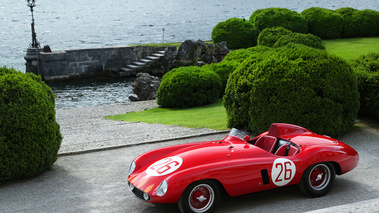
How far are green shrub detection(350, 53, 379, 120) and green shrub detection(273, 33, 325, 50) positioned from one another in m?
11.0

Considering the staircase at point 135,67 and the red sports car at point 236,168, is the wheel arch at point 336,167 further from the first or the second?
the staircase at point 135,67

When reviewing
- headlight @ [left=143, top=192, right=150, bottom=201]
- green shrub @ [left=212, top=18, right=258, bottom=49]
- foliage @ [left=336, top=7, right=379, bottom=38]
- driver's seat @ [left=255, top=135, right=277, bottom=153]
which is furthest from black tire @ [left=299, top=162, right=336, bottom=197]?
foliage @ [left=336, top=7, right=379, bottom=38]

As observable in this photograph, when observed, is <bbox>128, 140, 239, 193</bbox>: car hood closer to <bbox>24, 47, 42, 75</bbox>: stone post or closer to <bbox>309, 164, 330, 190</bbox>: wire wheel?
<bbox>309, 164, 330, 190</bbox>: wire wheel

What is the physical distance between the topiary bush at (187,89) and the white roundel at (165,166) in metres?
10.5

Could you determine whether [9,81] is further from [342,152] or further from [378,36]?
[378,36]

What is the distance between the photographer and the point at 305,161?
6836mm

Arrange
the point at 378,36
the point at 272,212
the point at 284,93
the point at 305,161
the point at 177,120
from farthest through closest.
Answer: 1. the point at 378,36
2. the point at 177,120
3. the point at 284,93
4. the point at 305,161
5. the point at 272,212

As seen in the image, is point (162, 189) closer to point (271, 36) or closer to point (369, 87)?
point (369, 87)

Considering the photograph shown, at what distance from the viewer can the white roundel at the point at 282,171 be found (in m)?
6.62

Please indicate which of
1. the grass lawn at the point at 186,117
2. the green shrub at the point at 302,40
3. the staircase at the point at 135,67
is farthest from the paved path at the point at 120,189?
the staircase at the point at 135,67

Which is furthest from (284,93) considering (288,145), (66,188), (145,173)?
(66,188)

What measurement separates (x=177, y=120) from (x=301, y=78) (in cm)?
504

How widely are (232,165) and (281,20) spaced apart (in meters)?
27.6

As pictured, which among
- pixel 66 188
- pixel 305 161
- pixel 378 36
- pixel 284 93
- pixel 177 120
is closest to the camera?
pixel 305 161
